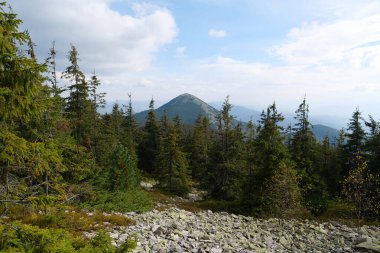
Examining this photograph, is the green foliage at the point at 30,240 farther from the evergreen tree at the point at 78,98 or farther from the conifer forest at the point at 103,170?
the evergreen tree at the point at 78,98

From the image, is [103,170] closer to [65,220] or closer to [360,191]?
[65,220]

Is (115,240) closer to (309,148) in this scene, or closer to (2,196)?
(2,196)

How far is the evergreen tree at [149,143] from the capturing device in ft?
181

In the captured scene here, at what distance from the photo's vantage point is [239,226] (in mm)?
20625

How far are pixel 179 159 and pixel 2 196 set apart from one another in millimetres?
31970

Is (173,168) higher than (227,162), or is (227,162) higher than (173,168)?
(227,162)

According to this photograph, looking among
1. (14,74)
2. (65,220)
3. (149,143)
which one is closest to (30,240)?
(14,74)

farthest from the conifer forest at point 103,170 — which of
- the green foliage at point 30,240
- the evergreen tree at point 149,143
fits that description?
the evergreen tree at point 149,143

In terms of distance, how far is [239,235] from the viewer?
18047 millimetres

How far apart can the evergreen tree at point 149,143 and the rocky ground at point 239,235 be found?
32.9 metres

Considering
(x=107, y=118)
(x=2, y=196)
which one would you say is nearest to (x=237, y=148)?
(x=107, y=118)

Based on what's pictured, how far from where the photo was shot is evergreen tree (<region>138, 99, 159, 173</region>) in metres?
55.2

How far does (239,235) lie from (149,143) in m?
40.0

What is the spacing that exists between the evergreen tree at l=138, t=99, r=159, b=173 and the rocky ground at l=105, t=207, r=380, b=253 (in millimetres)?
32918
